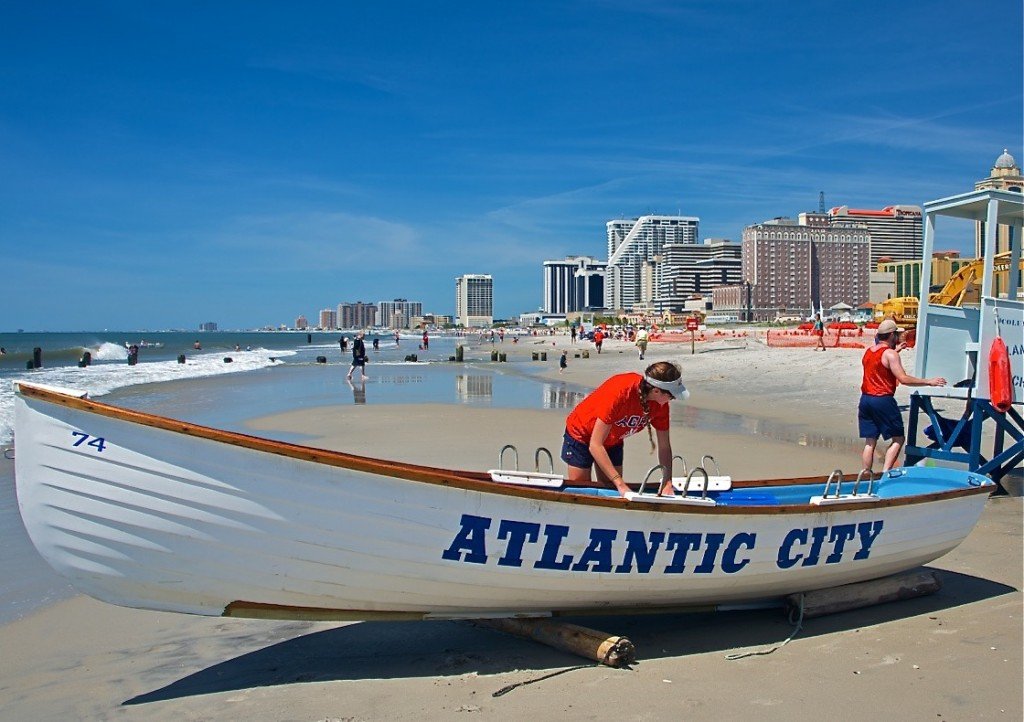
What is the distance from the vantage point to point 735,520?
14.7 feet

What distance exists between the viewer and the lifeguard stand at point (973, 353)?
7523 millimetres

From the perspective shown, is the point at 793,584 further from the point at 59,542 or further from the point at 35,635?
the point at 35,635

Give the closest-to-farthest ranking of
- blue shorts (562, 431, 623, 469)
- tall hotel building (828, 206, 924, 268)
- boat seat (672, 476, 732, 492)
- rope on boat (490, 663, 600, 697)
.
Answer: rope on boat (490, 663, 600, 697), blue shorts (562, 431, 623, 469), boat seat (672, 476, 732, 492), tall hotel building (828, 206, 924, 268)

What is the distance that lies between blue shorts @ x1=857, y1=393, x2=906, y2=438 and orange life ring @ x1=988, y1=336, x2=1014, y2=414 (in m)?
0.93

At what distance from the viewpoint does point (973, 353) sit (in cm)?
770

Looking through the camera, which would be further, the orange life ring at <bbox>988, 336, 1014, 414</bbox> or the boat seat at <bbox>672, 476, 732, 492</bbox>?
the orange life ring at <bbox>988, 336, 1014, 414</bbox>

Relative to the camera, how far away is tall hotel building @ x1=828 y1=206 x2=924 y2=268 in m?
179

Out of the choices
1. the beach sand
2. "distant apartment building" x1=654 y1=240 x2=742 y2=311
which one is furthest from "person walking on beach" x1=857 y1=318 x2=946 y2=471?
"distant apartment building" x1=654 y1=240 x2=742 y2=311

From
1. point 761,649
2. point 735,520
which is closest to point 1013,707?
point 761,649

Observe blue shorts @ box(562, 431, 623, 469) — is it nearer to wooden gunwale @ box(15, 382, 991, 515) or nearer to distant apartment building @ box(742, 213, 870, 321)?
wooden gunwale @ box(15, 382, 991, 515)

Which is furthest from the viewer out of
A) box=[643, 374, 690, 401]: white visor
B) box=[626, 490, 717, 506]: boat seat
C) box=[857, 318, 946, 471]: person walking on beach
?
box=[857, 318, 946, 471]: person walking on beach

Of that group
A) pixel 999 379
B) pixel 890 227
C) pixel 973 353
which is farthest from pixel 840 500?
pixel 890 227

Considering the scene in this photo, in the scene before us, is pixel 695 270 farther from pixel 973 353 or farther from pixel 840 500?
pixel 840 500

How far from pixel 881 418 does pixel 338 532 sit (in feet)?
17.5
